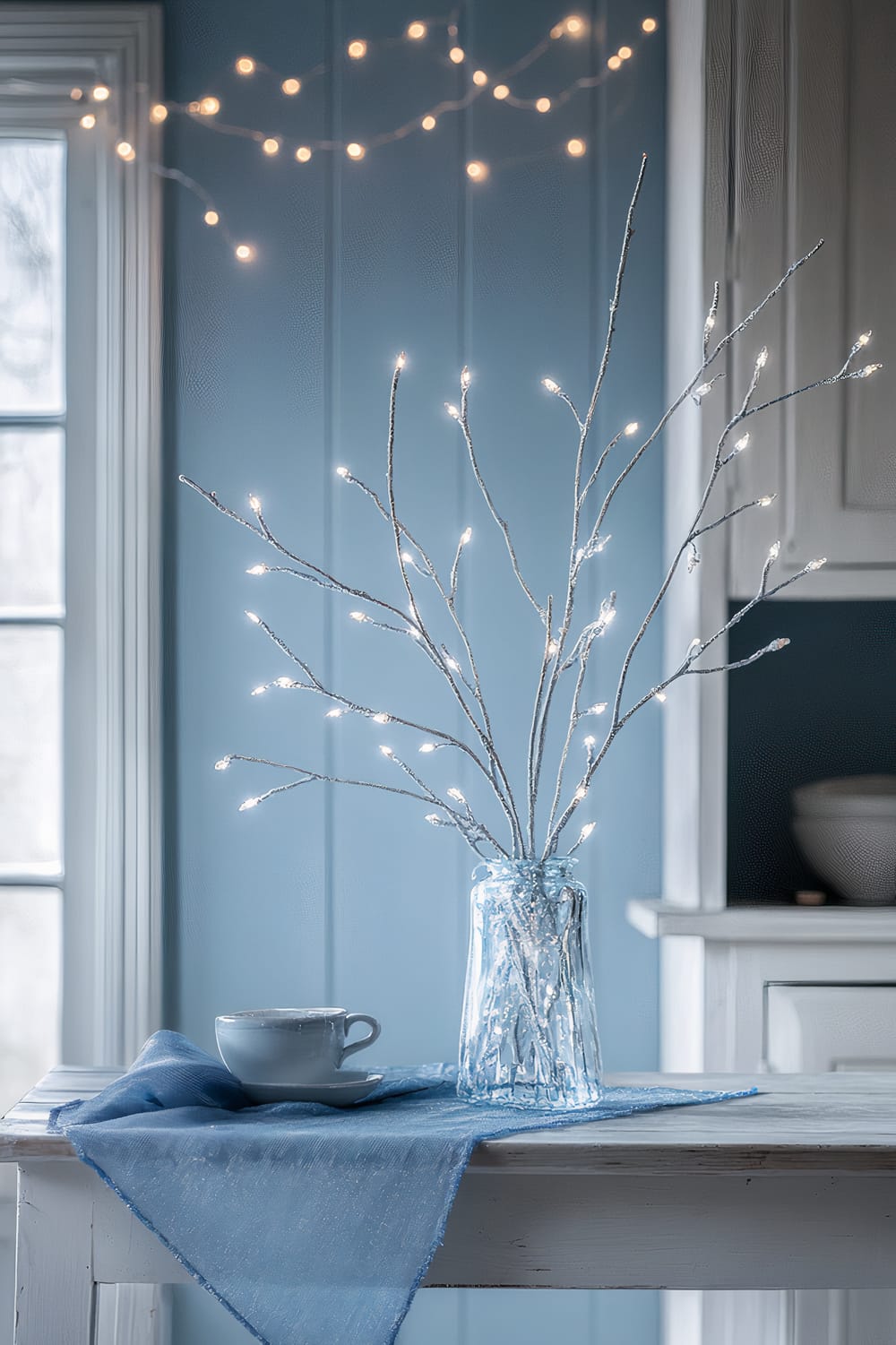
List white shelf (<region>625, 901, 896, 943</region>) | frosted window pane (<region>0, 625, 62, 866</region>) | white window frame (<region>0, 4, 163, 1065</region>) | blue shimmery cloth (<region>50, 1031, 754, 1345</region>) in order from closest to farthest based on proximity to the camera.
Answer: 1. blue shimmery cloth (<region>50, 1031, 754, 1345</region>)
2. white shelf (<region>625, 901, 896, 943</region>)
3. white window frame (<region>0, 4, 163, 1065</region>)
4. frosted window pane (<region>0, 625, 62, 866</region>)

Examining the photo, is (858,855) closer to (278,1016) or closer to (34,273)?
(278,1016)

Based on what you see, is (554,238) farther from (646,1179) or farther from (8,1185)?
(8,1185)

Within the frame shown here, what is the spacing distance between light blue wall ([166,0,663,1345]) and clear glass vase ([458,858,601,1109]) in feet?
2.51

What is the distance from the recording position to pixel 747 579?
1647 mm

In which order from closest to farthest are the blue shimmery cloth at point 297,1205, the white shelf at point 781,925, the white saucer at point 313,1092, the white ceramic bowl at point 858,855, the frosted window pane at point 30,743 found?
the blue shimmery cloth at point 297,1205, the white saucer at point 313,1092, the white shelf at point 781,925, the white ceramic bowl at point 858,855, the frosted window pane at point 30,743

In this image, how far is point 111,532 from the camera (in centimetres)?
194

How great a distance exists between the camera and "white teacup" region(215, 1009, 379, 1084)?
3.73 feet

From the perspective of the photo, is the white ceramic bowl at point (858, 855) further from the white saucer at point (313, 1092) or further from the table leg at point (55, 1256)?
the table leg at point (55, 1256)

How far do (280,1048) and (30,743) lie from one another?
3.45ft

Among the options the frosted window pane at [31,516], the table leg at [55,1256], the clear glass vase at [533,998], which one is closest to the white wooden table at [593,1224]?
the table leg at [55,1256]

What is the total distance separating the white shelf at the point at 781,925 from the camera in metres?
1.59

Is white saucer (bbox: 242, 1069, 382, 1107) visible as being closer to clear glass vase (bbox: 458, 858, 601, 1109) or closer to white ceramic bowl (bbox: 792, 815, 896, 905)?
clear glass vase (bbox: 458, 858, 601, 1109)

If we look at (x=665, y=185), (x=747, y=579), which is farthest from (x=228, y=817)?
(x=665, y=185)

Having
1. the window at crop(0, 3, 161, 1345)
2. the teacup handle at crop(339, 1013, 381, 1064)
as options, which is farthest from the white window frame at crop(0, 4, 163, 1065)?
the teacup handle at crop(339, 1013, 381, 1064)
